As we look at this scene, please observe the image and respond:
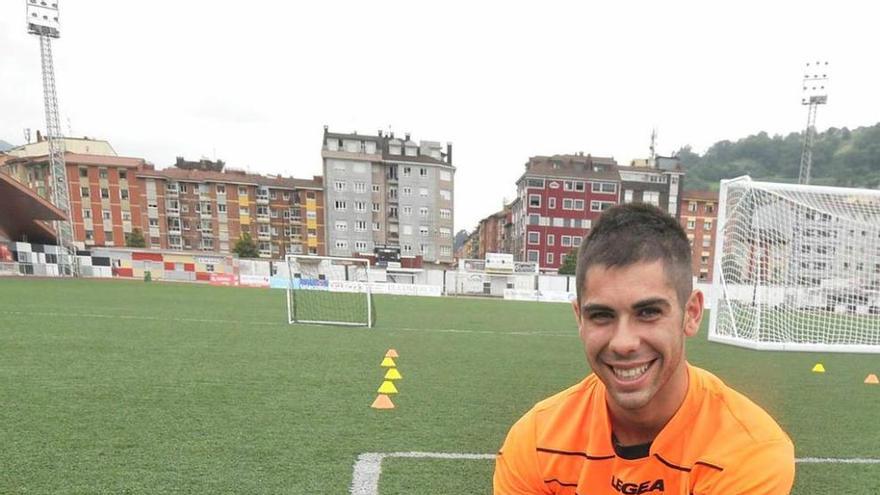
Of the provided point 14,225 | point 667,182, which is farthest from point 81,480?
point 667,182

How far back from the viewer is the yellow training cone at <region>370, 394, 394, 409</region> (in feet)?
14.9

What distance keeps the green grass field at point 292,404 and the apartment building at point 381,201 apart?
134ft

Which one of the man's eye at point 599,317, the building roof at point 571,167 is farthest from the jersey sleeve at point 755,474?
the building roof at point 571,167

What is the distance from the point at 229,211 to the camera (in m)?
50.6

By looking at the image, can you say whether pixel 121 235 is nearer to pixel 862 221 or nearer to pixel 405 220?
pixel 405 220

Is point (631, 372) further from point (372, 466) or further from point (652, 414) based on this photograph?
point (372, 466)

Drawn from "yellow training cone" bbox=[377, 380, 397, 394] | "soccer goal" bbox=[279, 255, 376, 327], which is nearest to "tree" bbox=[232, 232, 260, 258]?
"soccer goal" bbox=[279, 255, 376, 327]

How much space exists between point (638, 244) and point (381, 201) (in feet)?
165

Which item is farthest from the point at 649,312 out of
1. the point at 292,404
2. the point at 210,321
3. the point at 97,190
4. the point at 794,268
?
the point at 97,190

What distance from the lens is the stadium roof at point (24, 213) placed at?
24578 millimetres

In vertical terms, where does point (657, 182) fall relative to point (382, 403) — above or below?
above

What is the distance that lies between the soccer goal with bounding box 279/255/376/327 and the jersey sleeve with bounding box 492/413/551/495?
913 cm

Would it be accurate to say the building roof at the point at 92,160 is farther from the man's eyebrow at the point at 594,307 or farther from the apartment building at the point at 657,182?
the man's eyebrow at the point at 594,307

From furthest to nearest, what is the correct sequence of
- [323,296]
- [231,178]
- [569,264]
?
[231,178]
[569,264]
[323,296]
